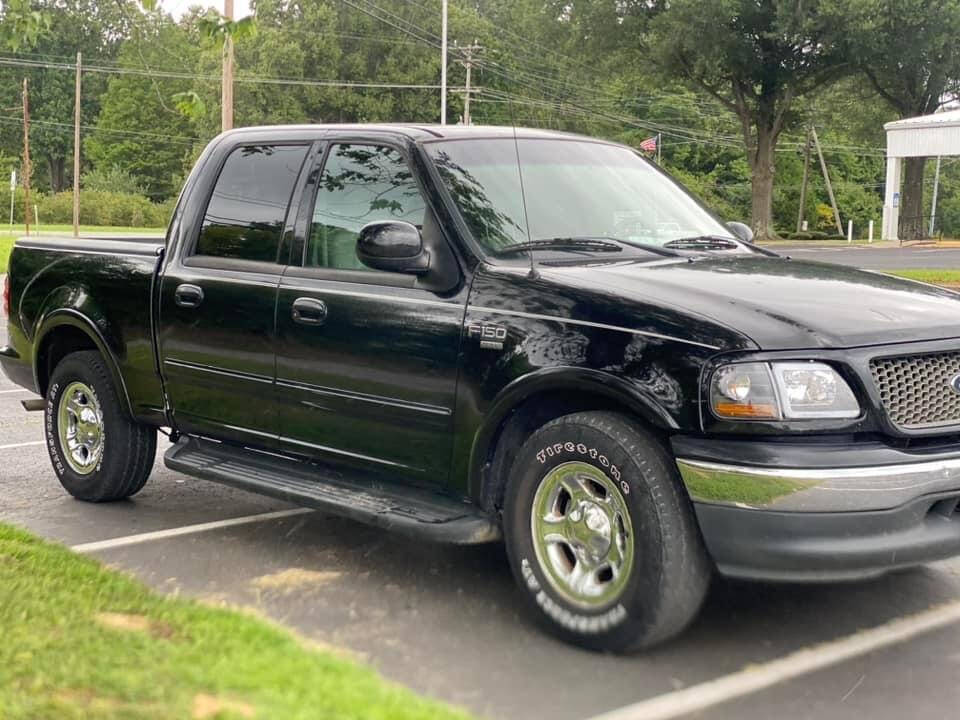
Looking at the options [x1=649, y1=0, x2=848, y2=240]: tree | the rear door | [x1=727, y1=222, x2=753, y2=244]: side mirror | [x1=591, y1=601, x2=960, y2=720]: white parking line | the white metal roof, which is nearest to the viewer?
[x1=591, y1=601, x2=960, y2=720]: white parking line

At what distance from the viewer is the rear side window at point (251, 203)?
5734 mm

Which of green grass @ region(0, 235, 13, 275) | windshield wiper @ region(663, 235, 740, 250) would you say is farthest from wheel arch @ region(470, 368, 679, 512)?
green grass @ region(0, 235, 13, 275)

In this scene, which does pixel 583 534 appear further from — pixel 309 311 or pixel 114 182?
pixel 114 182

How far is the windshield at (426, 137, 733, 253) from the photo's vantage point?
512cm

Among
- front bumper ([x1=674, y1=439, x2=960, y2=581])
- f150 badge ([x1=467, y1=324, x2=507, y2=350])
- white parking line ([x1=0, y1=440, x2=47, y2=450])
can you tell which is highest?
f150 badge ([x1=467, y1=324, x2=507, y2=350])

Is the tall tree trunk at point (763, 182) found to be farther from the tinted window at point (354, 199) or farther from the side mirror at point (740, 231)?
the tinted window at point (354, 199)

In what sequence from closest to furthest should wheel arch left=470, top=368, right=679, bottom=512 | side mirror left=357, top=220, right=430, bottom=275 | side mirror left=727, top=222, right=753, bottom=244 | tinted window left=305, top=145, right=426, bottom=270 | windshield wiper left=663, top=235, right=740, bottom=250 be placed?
wheel arch left=470, top=368, right=679, bottom=512 < side mirror left=357, top=220, right=430, bottom=275 < tinted window left=305, top=145, right=426, bottom=270 < windshield wiper left=663, top=235, right=740, bottom=250 < side mirror left=727, top=222, right=753, bottom=244

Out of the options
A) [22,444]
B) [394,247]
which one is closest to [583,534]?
[394,247]

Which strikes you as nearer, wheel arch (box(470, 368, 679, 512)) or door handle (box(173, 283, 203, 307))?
wheel arch (box(470, 368, 679, 512))

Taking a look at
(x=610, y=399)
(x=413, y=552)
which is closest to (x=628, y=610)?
(x=610, y=399)

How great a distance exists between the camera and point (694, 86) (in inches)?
2077

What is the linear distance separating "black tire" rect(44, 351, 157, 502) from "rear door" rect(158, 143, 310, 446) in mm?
587

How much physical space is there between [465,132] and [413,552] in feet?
6.37

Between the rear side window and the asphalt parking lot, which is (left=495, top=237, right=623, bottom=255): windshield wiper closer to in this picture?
the rear side window
